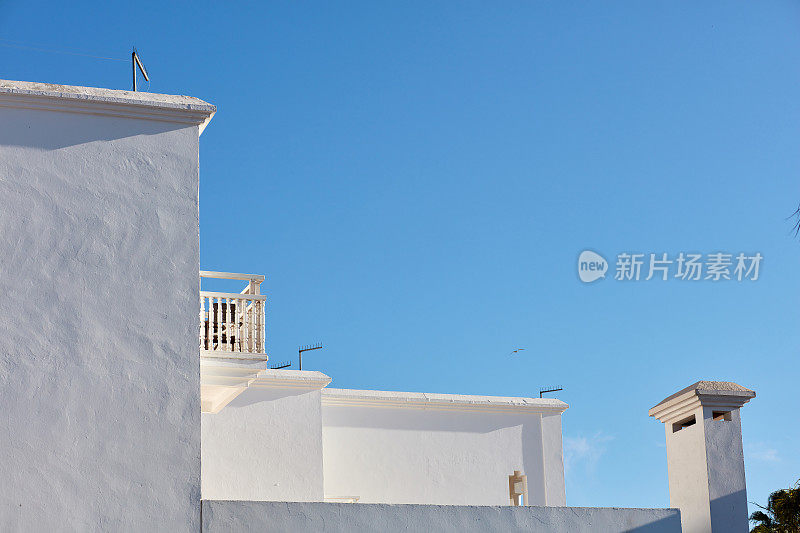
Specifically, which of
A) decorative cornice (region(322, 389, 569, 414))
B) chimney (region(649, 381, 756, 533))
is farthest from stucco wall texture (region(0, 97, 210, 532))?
decorative cornice (region(322, 389, 569, 414))

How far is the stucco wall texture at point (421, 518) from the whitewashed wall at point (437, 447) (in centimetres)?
565

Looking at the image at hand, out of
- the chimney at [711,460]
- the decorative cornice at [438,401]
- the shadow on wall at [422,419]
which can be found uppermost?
the decorative cornice at [438,401]

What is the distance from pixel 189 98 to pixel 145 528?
3992mm

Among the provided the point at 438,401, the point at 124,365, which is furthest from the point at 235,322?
the point at 438,401

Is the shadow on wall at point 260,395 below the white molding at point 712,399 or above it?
above

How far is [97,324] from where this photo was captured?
30.1 ft

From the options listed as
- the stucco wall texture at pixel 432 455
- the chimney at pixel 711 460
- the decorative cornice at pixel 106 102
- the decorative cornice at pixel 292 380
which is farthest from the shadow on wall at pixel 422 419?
the decorative cornice at pixel 106 102

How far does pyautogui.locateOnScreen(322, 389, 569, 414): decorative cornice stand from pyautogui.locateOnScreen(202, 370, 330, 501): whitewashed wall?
0.57 meters

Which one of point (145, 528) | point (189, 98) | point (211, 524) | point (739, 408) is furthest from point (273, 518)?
point (739, 408)

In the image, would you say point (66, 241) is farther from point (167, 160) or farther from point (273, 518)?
point (273, 518)

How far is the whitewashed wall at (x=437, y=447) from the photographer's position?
50.4 feet

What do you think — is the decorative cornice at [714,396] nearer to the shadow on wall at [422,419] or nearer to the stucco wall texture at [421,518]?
the stucco wall texture at [421,518]

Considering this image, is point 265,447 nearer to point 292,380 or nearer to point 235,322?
point 292,380

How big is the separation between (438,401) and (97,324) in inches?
298
